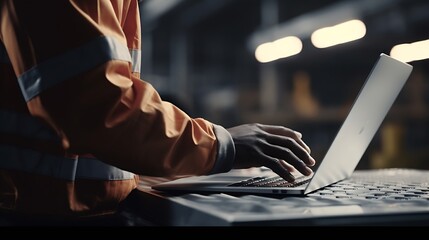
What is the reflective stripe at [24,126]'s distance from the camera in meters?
0.96

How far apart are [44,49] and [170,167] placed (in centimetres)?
28

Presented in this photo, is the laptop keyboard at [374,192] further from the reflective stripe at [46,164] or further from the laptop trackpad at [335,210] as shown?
the reflective stripe at [46,164]

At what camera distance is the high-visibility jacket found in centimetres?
84

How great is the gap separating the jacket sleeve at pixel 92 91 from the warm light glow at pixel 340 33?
4.90m

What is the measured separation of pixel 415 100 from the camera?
19.9ft

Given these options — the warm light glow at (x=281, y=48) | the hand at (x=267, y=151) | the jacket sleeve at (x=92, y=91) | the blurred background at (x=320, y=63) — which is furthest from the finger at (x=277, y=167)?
the warm light glow at (x=281, y=48)

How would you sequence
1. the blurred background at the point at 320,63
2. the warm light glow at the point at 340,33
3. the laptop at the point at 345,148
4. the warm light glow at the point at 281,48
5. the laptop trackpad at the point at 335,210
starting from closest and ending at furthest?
the laptop trackpad at the point at 335,210 → the laptop at the point at 345,148 → the warm light glow at the point at 340,33 → the blurred background at the point at 320,63 → the warm light glow at the point at 281,48

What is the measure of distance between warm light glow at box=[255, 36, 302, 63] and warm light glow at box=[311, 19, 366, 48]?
27.4 inches

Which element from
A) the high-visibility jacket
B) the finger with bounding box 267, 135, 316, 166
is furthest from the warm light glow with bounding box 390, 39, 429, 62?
the high-visibility jacket

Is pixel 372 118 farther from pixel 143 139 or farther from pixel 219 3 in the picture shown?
pixel 219 3

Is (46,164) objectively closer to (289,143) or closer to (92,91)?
(92,91)

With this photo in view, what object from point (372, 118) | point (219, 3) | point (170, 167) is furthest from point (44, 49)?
point (219, 3)

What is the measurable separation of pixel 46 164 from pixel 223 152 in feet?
1.04

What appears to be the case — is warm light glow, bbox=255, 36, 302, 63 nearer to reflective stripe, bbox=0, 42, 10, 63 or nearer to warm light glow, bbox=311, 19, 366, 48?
warm light glow, bbox=311, 19, 366, 48
